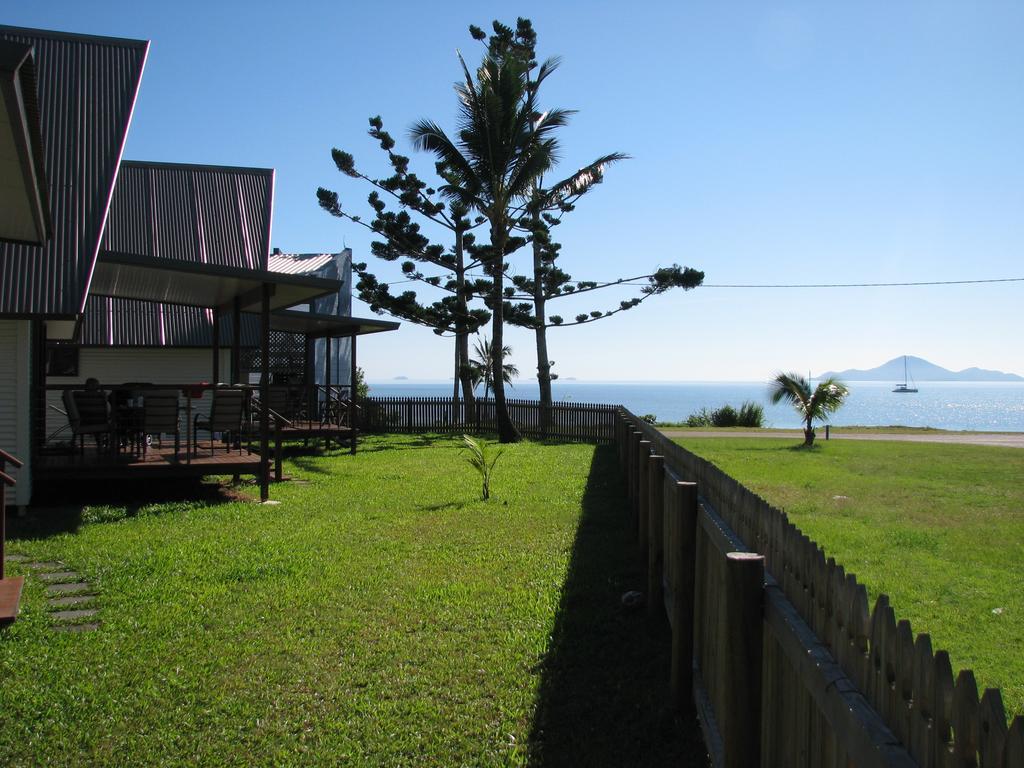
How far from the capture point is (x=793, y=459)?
17281 millimetres

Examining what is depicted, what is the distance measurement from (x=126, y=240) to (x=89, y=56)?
526 centimetres

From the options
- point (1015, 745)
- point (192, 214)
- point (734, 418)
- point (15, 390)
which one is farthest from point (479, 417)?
point (1015, 745)

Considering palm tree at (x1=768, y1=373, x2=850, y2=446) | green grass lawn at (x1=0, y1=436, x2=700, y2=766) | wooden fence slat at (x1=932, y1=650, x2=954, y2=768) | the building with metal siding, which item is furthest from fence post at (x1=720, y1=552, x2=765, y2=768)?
palm tree at (x1=768, y1=373, x2=850, y2=446)

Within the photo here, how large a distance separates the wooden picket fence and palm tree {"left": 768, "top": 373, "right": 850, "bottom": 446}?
→ 18.7 meters

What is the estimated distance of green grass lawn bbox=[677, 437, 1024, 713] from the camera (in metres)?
5.54

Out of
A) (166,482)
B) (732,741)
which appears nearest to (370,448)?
(166,482)

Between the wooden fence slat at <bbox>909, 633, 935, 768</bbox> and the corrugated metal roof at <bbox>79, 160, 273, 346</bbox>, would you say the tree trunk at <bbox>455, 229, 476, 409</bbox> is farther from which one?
the wooden fence slat at <bbox>909, 633, 935, 768</bbox>

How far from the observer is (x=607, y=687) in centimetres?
463

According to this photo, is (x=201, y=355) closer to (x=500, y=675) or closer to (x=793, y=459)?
(x=793, y=459)

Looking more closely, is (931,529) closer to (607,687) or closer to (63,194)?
(607,687)

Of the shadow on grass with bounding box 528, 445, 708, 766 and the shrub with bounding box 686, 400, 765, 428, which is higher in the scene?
the shrub with bounding box 686, 400, 765, 428

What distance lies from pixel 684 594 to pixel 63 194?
41.3ft

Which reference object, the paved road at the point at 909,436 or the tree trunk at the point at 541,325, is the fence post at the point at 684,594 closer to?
the paved road at the point at 909,436

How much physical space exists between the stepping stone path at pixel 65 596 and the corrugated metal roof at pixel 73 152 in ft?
14.3
